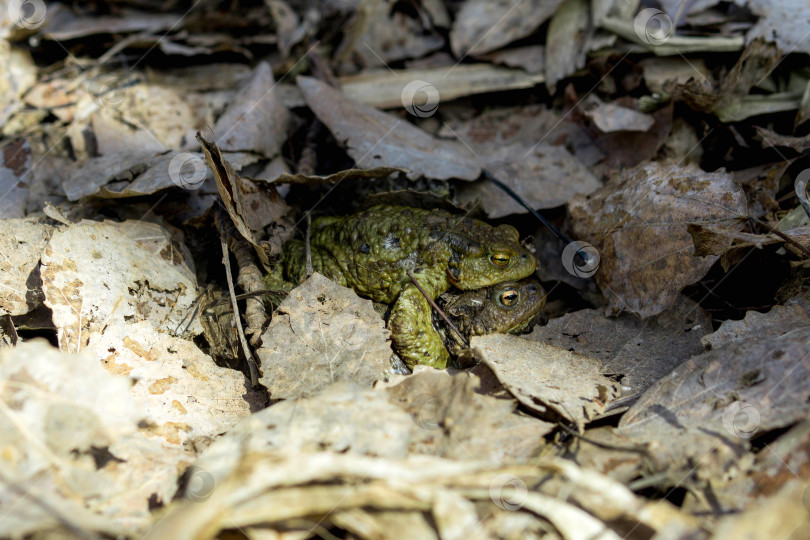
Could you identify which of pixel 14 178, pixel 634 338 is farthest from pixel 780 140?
pixel 14 178

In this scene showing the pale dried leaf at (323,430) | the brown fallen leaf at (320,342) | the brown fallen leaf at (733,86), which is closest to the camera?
the pale dried leaf at (323,430)

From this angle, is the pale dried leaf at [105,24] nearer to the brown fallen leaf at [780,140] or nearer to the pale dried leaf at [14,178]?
the pale dried leaf at [14,178]

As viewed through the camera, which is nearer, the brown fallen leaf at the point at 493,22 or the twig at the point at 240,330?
the twig at the point at 240,330

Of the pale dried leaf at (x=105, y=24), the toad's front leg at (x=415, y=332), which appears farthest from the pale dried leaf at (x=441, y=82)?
the toad's front leg at (x=415, y=332)

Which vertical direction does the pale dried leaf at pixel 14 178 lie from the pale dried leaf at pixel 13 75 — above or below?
below

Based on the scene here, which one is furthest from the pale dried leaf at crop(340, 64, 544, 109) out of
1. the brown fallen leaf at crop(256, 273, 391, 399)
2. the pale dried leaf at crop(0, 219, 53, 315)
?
the pale dried leaf at crop(0, 219, 53, 315)

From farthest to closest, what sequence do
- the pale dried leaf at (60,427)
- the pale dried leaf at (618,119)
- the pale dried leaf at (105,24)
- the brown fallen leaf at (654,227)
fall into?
the pale dried leaf at (105,24), the pale dried leaf at (618,119), the brown fallen leaf at (654,227), the pale dried leaf at (60,427)
